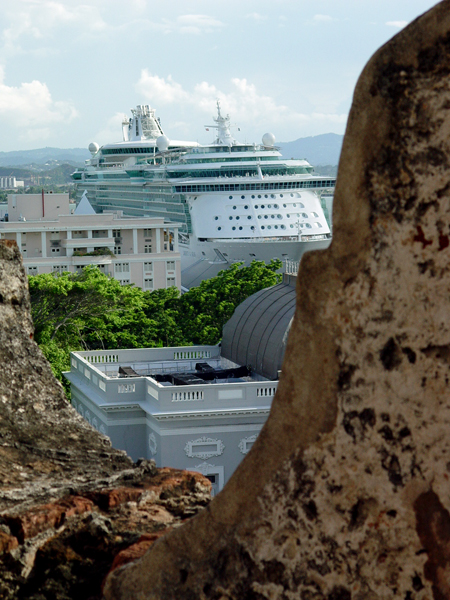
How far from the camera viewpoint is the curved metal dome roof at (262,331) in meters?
25.4

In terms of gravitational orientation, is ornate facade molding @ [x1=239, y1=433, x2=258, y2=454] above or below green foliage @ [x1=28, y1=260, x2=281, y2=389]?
below

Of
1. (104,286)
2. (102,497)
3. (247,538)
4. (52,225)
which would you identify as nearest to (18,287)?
(102,497)

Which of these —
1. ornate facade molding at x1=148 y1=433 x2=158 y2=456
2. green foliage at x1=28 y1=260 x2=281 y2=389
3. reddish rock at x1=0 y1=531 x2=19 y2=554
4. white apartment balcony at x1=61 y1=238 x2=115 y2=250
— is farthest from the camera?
white apartment balcony at x1=61 y1=238 x2=115 y2=250

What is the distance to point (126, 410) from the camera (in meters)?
23.9

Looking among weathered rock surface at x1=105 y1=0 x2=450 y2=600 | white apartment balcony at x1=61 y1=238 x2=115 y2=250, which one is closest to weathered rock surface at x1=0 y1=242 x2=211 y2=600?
weathered rock surface at x1=105 y1=0 x2=450 y2=600

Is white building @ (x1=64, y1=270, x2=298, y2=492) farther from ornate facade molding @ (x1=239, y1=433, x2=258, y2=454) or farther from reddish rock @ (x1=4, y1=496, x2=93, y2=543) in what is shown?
reddish rock @ (x1=4, y1=496, x2=93, y2=543)

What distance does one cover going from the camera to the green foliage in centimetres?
3531

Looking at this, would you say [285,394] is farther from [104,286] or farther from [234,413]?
[104,286]

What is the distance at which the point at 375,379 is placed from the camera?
3.51m

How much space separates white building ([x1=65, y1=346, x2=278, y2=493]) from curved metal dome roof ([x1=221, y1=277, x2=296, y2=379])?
664mm

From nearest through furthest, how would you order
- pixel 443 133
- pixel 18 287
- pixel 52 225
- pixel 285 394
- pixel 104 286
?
pixel 443 133 → pixel 285 394 → pixel 18 287 → pixel 104 286 → pixel 52 225

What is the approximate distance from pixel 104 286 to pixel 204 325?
4.43 m

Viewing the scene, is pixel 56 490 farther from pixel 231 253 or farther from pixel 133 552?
pixel 231 253

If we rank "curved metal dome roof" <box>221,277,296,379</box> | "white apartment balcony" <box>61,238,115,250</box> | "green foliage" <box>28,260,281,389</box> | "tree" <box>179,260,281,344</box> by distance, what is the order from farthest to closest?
1. "white apartment balcony" <box>61,238,115,250</box>
2. "tree" <box>179,260,281,344</box>
3. "green foliage" <box>28,260,281,389</box>
4. "curved metal dome roof" <box>221,277,296,379</box>
